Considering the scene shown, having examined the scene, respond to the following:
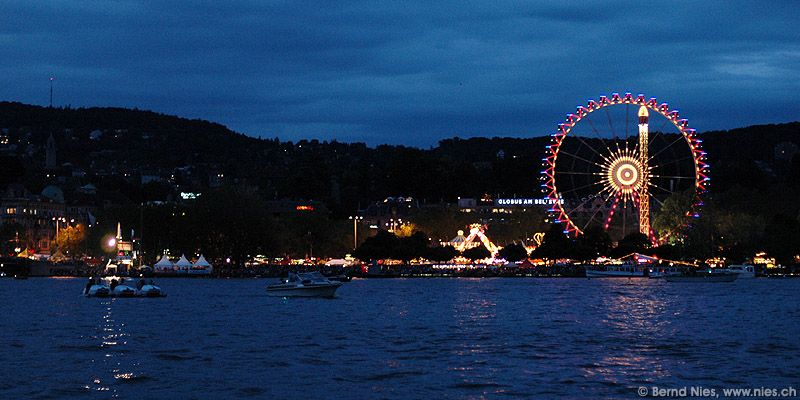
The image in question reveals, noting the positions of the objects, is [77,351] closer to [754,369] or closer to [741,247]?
[754,369]

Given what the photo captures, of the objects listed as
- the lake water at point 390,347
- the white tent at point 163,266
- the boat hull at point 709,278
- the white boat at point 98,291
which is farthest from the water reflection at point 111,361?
the white tent at point 163,266

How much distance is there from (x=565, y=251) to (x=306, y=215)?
149 feet

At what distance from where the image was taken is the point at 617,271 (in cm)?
14625

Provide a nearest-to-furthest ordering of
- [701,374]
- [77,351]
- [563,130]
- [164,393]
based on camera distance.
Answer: [164,393]
[701,374]
[77,351]
[563,130]

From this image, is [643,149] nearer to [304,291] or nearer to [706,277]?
[706,277]

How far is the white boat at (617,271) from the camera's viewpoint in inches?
5694

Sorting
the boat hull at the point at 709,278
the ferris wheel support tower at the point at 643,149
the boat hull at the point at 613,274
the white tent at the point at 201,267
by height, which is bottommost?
the boat hull at the point at 709,278

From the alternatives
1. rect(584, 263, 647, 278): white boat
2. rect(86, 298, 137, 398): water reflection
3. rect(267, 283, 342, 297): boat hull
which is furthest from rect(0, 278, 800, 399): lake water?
rect(584, 263, 647, 278): white boat

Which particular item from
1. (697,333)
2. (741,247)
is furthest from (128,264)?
(697,333)

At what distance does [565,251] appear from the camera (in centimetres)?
15575

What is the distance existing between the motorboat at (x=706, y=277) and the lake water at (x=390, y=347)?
3988 cm

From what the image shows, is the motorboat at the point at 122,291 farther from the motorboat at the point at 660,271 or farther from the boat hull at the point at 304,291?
the motorboat at the point at 660,271

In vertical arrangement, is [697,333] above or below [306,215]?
below

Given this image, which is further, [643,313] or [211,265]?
[211,265]
